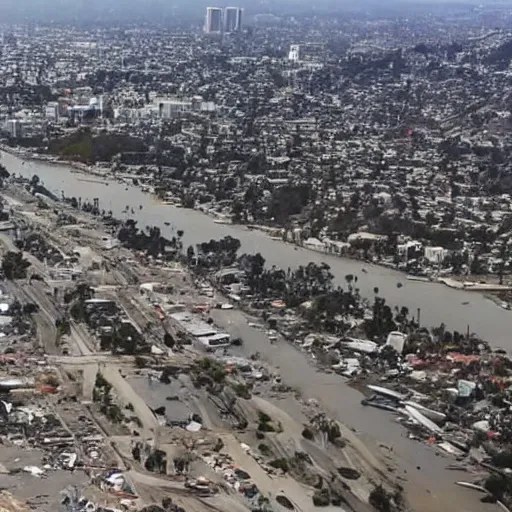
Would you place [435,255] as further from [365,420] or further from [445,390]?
[365,420]

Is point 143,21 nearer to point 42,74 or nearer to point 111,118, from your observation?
point 42,74

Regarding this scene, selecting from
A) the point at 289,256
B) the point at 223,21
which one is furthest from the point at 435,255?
the point at 223,21

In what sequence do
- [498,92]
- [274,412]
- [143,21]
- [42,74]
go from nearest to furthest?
[274,412]
[498,92]
[42,74]
[143,21]

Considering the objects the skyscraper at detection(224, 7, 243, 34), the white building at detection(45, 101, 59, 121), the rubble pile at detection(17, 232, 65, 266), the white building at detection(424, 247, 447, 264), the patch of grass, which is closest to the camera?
the patch of grass

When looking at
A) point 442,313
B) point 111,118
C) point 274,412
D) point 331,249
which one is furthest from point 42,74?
point 274,412

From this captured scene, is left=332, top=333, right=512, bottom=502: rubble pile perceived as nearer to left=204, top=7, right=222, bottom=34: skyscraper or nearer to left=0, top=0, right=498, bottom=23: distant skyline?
left=204, top=7, right=222, bottom=34: skyscraper

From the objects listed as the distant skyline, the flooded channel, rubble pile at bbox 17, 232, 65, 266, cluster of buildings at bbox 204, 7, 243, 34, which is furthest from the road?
the distant skyline

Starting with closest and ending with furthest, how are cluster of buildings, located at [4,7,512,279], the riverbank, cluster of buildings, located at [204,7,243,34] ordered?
1. the riverbank
2. cluster of buildings, located at [4,7,512,279]
3. cluster of buildings, located at [204,7,243,34]

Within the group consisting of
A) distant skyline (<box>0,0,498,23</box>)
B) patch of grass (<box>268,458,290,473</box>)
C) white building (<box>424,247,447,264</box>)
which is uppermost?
patch of grass (<box>268,458,290,473</box>)
